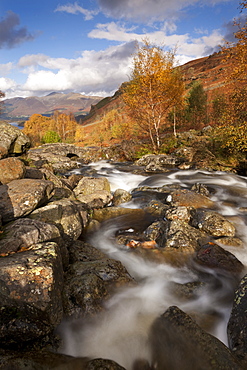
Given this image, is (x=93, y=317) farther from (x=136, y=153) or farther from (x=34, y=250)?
(x=136, y=153)

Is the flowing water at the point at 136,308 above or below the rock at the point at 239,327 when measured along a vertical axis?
below

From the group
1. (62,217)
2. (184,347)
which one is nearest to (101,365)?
(184,347)

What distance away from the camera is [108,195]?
12234 millimetres

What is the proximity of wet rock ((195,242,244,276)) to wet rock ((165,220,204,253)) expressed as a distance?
0.37 metres

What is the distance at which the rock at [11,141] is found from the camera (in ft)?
34.6

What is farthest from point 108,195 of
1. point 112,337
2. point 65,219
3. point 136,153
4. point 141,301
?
point 136,153

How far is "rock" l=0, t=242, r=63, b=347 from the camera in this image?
133 inches

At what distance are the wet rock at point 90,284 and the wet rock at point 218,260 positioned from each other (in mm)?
2622

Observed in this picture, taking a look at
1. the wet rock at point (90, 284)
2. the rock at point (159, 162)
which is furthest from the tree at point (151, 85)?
the wet rock at point (90, 284)

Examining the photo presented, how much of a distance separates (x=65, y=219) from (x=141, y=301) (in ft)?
13.8

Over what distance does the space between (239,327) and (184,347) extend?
3.92 ft

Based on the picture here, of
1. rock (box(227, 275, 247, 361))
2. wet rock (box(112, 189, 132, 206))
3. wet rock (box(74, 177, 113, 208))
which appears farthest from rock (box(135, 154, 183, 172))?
rock (box(227, 275, 247, 361))

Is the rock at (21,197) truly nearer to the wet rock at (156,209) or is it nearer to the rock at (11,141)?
the rock at (11,141)

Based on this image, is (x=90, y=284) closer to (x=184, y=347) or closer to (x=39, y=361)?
(x=39, y=361)
